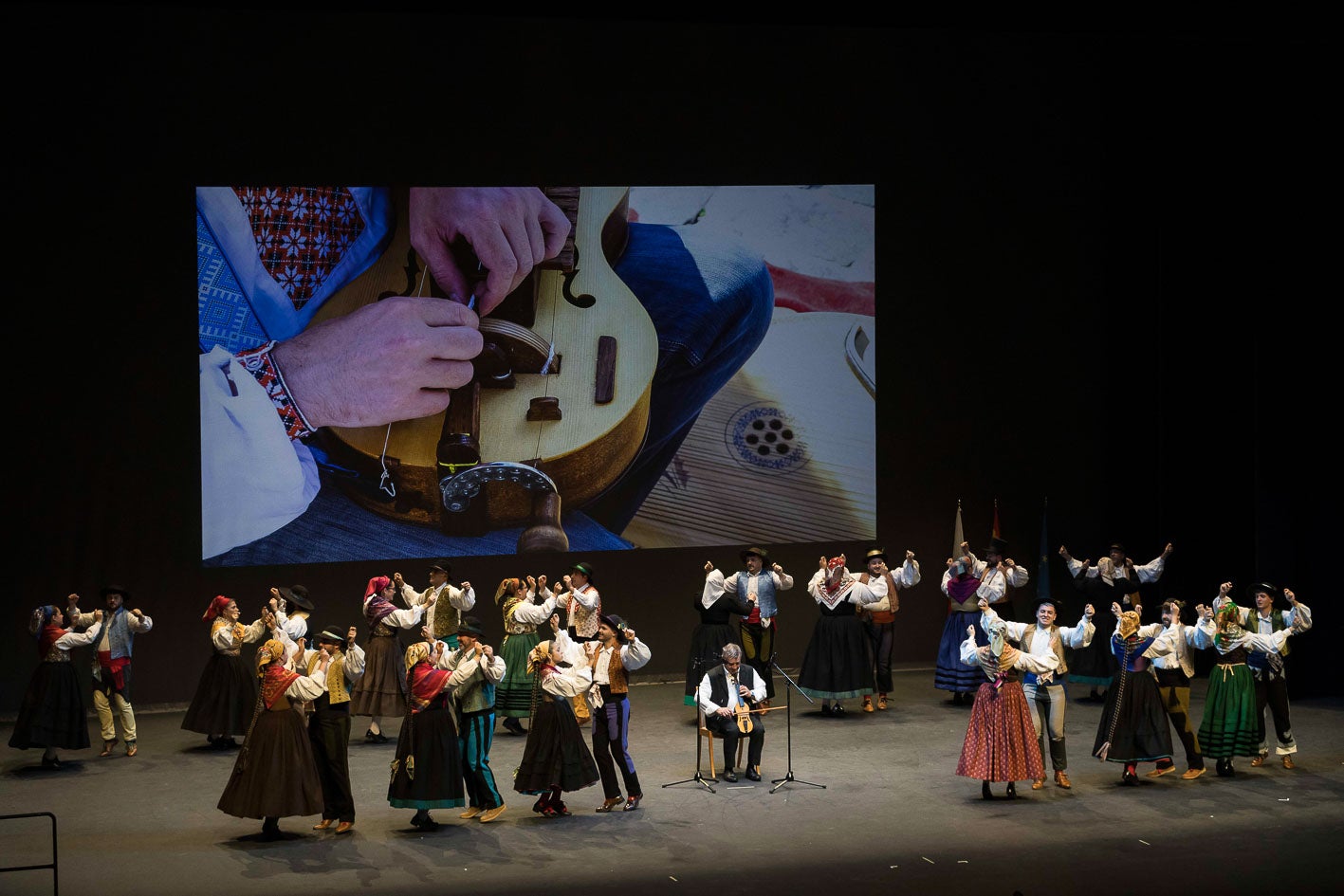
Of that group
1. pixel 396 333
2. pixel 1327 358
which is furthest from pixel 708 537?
pixel 1327 358

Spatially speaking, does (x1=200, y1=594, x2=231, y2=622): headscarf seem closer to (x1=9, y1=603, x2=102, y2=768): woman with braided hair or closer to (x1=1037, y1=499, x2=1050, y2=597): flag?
(x1=9, y1=603, x2=102, y2=768): woman with braided hair

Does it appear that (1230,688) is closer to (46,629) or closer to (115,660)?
(115,660)

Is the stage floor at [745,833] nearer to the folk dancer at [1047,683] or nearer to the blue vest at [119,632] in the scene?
the folk dancer at [1047,683]

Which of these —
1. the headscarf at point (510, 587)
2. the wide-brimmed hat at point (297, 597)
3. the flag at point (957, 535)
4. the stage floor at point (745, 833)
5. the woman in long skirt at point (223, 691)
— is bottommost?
the stage floor at point (745, 833)

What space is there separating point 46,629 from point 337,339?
2.82 meters

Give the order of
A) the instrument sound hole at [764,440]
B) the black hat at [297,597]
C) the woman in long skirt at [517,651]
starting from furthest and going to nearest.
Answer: the instrument sound hole at [764,440]
the woman in long skirt at [517,651]
the black hat at [297,597]

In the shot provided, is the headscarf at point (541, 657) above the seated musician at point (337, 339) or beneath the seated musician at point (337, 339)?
beneath

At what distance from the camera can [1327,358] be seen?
12070 mm

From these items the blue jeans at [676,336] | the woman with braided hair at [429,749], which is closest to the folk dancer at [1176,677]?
the woman with braided hair at [429,749]

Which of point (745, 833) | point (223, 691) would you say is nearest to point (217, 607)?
point (223, 691)

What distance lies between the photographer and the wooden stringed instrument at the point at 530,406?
11578 millimetres

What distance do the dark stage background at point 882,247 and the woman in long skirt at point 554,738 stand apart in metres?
3.41

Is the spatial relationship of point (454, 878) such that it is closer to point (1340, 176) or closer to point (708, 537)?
point (708, 537)

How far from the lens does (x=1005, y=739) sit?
880 cm
